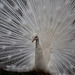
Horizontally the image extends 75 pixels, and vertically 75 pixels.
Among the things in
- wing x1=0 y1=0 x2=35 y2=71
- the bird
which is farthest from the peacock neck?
wing x1=0 y1=0 x2=35 y2=71

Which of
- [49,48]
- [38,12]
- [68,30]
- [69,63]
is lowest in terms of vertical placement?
[69,63]

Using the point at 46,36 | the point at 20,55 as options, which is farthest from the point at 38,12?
the point at 20,55

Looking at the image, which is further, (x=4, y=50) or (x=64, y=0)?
(x=4, y=50)

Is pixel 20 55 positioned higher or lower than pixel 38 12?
lower

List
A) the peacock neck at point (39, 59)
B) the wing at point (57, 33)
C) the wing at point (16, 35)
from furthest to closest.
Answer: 1. the wing at point (16, 35)
2. the wing at point (57, 33)
3. the peacock neck at point (39, 59)

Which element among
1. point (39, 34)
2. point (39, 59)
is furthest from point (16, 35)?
point (39, 59)

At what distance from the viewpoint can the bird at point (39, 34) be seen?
97.1 inches

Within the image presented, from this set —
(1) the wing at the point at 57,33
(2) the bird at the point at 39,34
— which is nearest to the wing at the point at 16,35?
(2) the bird at the point at 39,34

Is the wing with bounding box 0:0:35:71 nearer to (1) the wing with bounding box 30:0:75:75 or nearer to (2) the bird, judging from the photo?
(2) the bird

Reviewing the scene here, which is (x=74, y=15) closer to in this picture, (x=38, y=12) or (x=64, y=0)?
(x=64, y=0)

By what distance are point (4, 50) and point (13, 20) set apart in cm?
38

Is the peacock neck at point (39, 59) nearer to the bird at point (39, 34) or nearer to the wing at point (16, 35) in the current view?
the bird at point (39, 34)

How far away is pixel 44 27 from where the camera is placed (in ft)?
8.20

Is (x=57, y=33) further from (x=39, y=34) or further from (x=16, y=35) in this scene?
(x=16, y=35)
